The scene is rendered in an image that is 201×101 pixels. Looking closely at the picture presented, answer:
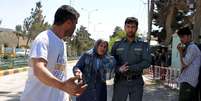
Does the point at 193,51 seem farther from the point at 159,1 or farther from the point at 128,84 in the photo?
the point at 159,1

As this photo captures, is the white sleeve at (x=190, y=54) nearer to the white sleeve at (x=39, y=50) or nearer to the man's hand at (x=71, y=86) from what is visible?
the white sleeve at (x=39, y=50)

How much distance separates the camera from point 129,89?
680cm

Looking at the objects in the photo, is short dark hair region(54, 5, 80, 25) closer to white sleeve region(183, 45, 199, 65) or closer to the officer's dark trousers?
the officer's dark trousers

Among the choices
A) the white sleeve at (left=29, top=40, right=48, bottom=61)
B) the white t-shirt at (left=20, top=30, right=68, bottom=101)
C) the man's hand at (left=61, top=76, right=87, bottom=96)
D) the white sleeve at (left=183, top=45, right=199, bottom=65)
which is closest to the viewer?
the man's hand at (left=61, top=76, right=87, bottom=96)

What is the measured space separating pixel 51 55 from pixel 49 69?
0.38 feet

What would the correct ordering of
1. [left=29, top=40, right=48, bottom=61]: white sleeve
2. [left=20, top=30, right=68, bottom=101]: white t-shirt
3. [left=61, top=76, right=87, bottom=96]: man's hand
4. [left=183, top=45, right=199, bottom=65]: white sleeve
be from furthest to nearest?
[left=183, top=45, right=199, bottom=65]: white sleeve, [left=20, top=30, right=68, bottom=101]: white t-shirt, [left=29, top=40, right=48, bottom=61]: white sleeve, [left=61, top=76, right=87, bottom=96]: man's hand

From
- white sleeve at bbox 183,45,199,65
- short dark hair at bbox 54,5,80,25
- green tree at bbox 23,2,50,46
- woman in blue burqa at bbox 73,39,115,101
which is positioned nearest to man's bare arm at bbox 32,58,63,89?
short dark hair at bbox 54,5,80,25

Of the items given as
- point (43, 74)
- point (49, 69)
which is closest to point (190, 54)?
point (49, 69)

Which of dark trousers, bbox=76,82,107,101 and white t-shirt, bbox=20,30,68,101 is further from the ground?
white t-shirt, bbox=20,30,68,101

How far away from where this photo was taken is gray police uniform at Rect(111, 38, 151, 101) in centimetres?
671

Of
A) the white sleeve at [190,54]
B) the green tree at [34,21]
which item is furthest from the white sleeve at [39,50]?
the green tree at [34,21]

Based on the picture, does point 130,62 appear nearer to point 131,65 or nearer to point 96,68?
point 131,65

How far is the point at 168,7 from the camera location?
1222 inches

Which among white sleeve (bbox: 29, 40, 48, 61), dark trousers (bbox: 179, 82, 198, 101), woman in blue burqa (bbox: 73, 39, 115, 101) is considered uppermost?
white sleeve (bbox: 29, 40, 48, 61)
